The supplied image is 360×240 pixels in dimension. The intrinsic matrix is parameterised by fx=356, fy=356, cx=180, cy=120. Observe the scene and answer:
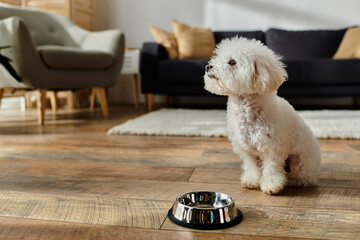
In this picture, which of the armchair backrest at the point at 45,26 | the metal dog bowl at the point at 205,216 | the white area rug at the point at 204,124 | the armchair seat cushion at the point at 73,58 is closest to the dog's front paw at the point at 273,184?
the metal dog bowl at the point at 205,216

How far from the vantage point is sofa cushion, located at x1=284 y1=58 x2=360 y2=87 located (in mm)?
3299

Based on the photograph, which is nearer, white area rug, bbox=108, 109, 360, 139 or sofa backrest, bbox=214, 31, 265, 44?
white area rug, bbox=108, 109, 360, 139

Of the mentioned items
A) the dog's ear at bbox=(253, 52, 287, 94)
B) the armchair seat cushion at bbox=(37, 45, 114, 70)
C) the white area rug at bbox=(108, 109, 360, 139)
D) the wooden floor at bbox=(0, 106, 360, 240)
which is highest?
the dog's ear at bbox=(253, 52, 287, 94)

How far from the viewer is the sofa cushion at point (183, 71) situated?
3.46 metres

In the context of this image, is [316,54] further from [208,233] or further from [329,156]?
[208,233]

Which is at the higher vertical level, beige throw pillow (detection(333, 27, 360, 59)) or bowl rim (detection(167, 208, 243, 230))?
beige throw pillow (detection(333, 27, 360, 59))

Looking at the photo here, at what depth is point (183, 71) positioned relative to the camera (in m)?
3.52

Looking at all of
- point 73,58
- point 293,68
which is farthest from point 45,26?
point 293,68

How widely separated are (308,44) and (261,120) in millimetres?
3122

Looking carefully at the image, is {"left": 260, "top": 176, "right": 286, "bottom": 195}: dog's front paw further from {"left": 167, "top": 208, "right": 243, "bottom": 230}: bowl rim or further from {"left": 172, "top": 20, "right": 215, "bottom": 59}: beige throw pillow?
{"left": 172, "top": 20, "right": 215, "bottom": 59}: beige throw pillow

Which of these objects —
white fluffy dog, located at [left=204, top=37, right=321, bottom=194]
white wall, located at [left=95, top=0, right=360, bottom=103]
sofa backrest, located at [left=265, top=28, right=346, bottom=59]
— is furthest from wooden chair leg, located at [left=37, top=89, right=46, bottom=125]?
sofa backrest, located at [left=265, top=28, right=346, bottom=59]

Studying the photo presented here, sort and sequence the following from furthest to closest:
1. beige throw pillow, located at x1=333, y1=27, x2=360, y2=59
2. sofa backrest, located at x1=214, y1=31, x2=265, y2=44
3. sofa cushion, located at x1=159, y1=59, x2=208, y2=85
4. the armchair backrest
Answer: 1. sofa backrest, located at x1=214, y1=31, x2=265, y2=44
2. beige throw pillow, located at x1=333, y1=27, x2=360, y2=59
3. sofa cushion, located at x1=159, y1=59, x2=208, y2=85
4. the armchair backrest

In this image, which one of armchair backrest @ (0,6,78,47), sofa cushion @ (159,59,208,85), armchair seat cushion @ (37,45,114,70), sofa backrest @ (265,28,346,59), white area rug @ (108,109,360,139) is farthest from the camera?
sofa backrest @ (265,28,346,59)

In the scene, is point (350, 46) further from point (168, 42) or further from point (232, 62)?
Result: point (232, 62)
